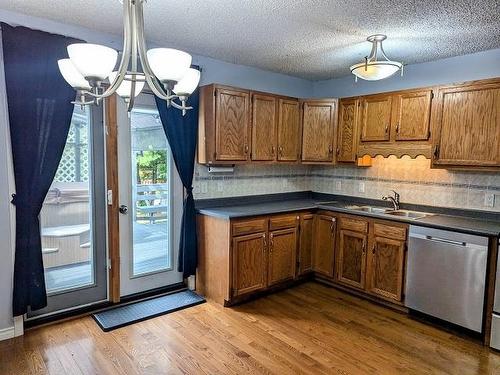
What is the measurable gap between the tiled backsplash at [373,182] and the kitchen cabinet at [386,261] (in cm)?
67

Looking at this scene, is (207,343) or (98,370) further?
(207,343)

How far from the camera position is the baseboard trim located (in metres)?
2.64

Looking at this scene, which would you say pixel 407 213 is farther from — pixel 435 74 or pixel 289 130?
pixel 289 130

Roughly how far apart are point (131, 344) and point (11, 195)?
1471mm

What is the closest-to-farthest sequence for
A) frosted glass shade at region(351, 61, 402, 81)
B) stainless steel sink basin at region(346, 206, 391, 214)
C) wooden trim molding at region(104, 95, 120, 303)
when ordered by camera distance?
frosted glass shade at region(351, 61, 402, 81), wooden trim molding at region(104, 95, 120, 303), stainless steel sink basin at region(346, 206, 391, 214)

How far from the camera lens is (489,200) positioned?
3.23 metres

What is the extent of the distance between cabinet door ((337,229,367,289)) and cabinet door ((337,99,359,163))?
900 millimetres

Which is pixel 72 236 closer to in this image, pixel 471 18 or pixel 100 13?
pixel 100 13

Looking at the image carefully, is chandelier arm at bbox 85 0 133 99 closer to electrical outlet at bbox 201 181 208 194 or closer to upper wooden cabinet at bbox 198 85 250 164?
upper wooden cabinet at bbox 198 85 250 164

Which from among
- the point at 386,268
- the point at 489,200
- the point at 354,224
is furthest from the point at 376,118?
the point at 386,268

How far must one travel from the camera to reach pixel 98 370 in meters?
2.33

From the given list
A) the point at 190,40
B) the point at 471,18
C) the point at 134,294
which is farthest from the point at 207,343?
the point at 471,18

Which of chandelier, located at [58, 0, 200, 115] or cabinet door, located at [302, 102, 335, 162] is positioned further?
cabinet door, located at [302, 102, 335, 162]

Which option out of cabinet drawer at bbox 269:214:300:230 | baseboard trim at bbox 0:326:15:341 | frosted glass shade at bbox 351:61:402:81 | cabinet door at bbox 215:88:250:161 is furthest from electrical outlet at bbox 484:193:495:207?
baseboard trim at bbox 0:326:15:341
